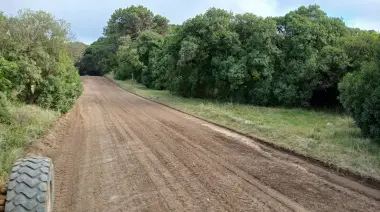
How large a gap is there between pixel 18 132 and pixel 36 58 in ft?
19.0

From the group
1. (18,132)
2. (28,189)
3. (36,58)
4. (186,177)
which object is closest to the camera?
(28,189)

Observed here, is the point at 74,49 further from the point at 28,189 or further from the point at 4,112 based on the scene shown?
the point at 28,189

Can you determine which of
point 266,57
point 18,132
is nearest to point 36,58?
point 18,132

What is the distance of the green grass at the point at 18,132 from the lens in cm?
791

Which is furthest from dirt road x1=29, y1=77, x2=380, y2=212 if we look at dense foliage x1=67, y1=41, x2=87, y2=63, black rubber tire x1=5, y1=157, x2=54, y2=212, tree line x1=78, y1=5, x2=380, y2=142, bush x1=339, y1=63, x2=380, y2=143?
tree line x1=78, y1=5, x2=380, y2=142

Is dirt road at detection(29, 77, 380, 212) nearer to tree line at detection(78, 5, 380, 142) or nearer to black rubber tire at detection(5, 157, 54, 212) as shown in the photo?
→ black rubber tire at detection(5, 157, 54, 212)

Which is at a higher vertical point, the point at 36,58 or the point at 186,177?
the point at 36,58

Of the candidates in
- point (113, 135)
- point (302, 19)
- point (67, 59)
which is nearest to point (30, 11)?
point (67, 59)

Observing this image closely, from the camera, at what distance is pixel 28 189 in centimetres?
372

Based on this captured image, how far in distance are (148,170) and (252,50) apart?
1759 centimetres

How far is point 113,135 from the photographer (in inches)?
484

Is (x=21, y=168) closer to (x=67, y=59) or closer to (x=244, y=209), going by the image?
(x=244, y=209)

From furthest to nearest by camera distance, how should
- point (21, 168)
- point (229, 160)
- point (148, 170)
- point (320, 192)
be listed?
point (229, 160) < point (148, 170) < point (320, 192) < point (21, 168)

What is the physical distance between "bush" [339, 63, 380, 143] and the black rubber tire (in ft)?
33.1
